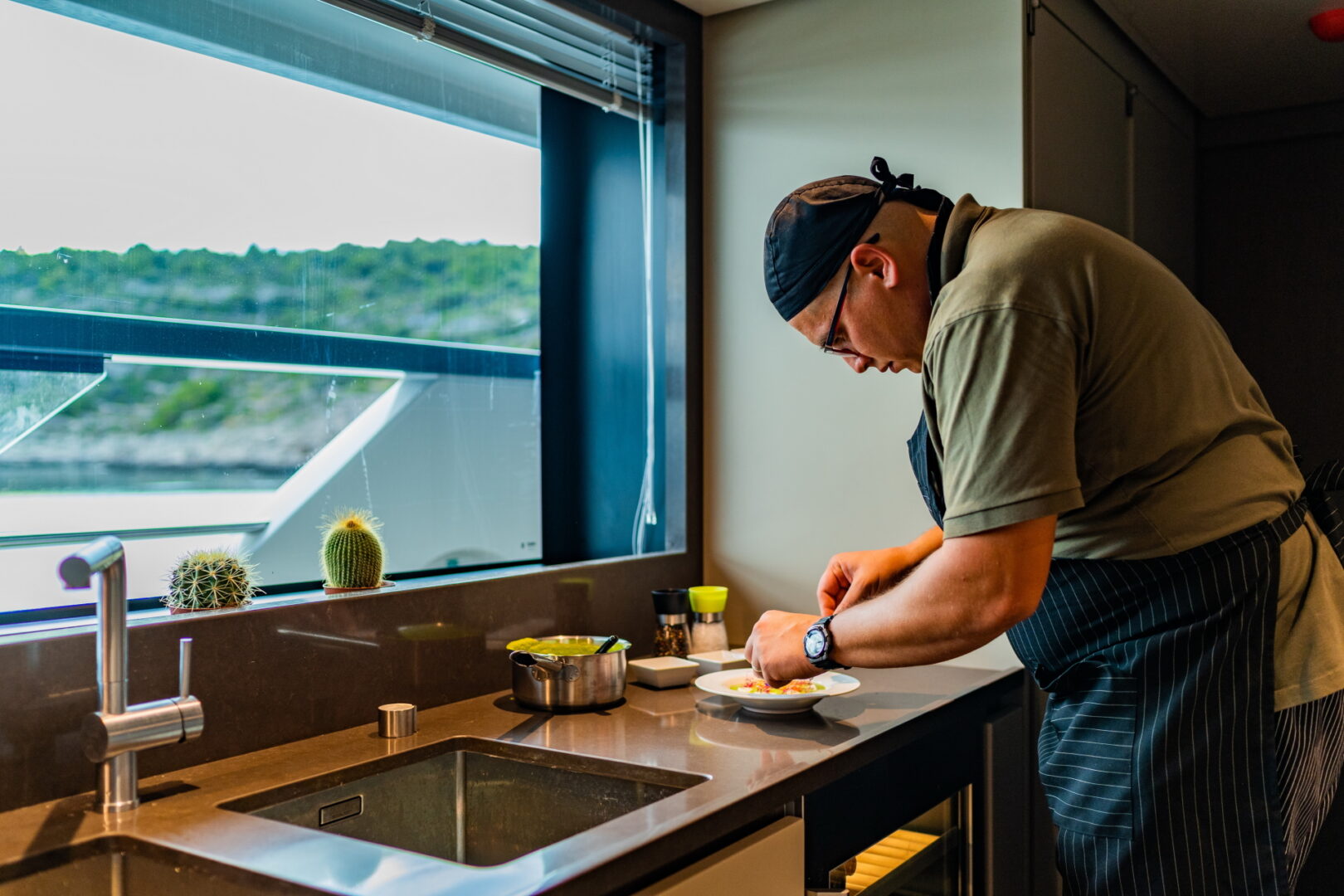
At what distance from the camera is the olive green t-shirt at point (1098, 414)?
1.11 metres

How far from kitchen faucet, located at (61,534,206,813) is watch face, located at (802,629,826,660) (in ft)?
2.38

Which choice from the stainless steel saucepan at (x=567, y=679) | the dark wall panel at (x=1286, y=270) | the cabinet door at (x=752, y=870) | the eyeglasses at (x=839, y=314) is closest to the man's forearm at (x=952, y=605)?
the cabinet door at (x=752, y=870)

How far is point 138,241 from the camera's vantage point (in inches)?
60.5

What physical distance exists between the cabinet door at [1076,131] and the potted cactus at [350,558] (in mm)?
1249

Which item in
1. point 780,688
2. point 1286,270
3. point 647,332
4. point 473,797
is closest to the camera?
point 473,797

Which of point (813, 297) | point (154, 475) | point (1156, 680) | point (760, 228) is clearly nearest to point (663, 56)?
point (760, 228)

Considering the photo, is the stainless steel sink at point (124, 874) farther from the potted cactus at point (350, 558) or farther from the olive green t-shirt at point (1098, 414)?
the olive green t-shirt at point (1098, 414)

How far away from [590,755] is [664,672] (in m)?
0.43

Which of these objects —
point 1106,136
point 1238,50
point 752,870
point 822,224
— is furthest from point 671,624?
point 1238,50

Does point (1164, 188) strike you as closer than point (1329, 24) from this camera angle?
No

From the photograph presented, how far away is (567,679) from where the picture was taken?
63.8 inches

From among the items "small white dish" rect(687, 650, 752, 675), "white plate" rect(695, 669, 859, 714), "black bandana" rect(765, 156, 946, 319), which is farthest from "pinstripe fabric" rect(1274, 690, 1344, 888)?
"small white dish" rect(687, 650, 752, 675)

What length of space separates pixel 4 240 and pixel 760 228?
4.30ft

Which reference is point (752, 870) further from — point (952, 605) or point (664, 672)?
point (664, 672)
